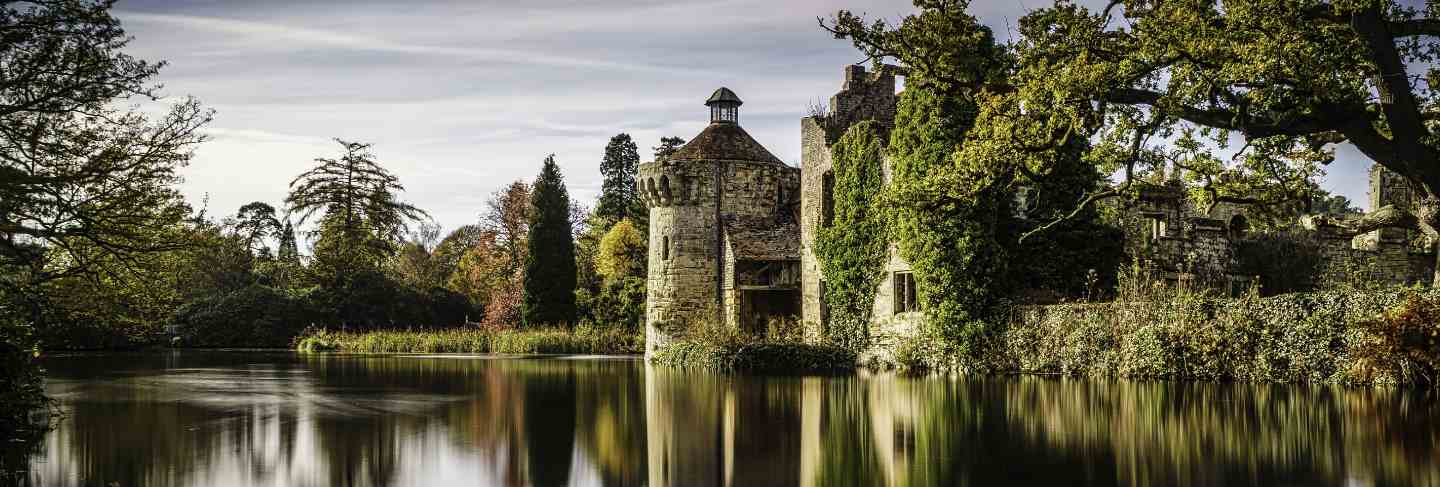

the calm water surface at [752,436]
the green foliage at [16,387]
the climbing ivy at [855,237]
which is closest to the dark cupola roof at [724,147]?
the climbing ivy at [855,237]

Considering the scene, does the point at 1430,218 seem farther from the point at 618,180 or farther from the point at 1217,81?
the point at 618,180

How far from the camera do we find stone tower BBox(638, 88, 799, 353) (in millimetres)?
32625

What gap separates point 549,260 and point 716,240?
510 inches

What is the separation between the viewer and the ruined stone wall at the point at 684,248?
33031 mm

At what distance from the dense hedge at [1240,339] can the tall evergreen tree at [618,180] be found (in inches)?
1374

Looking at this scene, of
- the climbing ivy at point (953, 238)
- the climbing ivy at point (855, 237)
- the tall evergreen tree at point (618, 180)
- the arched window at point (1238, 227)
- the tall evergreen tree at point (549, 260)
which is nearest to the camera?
the climbing ivy at point (953, 238)

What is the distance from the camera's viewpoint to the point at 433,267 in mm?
64875

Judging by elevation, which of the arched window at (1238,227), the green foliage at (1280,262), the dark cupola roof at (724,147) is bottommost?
the green foliage at (1280,262)

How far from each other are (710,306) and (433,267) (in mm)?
35583

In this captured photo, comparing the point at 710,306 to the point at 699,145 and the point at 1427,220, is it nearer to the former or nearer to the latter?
the point at 699,145

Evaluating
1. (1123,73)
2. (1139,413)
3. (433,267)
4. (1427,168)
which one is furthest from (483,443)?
(433,267)

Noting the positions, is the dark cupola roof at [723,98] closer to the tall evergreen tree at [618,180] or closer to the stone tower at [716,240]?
the stone tower at [716,240]

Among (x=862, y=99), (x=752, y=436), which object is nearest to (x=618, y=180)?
(x=862, y=99)

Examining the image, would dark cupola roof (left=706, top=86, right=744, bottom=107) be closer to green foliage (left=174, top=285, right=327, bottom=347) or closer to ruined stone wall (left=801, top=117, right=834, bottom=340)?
ruined stone wall (left=801, top=117, right=834, bottom=340)
